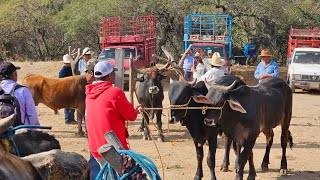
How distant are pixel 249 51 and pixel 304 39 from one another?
3.07 meters

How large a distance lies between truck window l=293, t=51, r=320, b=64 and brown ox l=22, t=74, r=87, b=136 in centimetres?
1144

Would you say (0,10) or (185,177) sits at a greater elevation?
(0,10)

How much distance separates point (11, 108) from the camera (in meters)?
5.50

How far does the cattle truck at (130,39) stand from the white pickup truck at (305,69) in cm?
597

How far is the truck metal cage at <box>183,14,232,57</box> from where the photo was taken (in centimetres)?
2347

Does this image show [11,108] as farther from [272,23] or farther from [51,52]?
[51,52]

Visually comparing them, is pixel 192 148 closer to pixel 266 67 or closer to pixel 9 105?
pixel 266 67

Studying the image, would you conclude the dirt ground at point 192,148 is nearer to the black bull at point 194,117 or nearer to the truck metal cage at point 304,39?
the black bull at point 194,117

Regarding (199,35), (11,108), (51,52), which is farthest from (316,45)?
(11,108)

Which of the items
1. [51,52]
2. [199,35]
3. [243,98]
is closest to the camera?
[243,98]

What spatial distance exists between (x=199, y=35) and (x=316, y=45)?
5443 mm

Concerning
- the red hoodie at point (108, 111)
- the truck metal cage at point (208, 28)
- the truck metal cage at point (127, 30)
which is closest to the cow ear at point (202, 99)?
the red hoodie at point (108, 111)

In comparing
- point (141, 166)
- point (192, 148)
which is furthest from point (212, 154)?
point (141, 166)

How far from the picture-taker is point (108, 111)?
5039 millimetres
